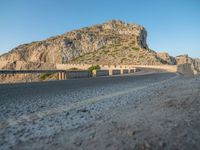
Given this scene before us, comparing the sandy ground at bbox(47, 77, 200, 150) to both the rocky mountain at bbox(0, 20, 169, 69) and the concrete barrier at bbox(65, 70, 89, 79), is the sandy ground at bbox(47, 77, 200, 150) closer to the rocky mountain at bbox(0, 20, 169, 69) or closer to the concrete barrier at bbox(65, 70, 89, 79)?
the concrete barrier at bbox(65, 70, 89, 79)

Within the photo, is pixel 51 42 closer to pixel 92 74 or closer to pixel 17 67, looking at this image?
pixel 17 67

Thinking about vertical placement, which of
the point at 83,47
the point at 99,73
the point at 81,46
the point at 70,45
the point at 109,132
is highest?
the point at 70,45

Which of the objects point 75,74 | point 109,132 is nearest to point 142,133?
point 109,132

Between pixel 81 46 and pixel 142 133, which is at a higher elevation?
pixel 81 46

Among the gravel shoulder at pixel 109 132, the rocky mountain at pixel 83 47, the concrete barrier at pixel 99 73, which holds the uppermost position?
the rocky mountain at pixel 83 47

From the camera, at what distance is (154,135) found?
17.2ft

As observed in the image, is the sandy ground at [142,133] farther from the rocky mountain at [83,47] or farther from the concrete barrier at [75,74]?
the rocky mountain at [83,47]

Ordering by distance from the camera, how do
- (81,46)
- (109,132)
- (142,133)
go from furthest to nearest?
(81,46) → (109,132) → (142,133)

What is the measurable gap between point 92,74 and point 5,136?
33.1m

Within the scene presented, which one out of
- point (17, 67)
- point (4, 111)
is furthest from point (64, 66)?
point (4, 111)

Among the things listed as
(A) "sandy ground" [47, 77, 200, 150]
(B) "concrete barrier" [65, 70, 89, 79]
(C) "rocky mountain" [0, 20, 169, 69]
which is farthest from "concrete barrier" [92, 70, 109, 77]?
(C) "rocky mountain" [0, 20, 169, 69]

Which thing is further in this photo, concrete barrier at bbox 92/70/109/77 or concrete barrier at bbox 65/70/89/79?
concrete barrier at bbox 92/70/109/77

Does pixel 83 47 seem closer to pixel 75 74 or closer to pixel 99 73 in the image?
pixel 99 73

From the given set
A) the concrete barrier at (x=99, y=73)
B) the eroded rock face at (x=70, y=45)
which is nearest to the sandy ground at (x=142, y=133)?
the concrete barrier at (x=99, y=73)
